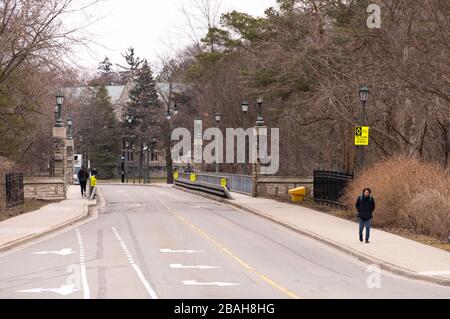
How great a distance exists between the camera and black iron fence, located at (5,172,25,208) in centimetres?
2956

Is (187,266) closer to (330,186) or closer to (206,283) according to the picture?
(206,283)

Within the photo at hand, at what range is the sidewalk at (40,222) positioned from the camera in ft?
67.4

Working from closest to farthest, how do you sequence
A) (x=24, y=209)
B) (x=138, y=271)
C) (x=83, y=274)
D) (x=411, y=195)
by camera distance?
(x=83, y=274), (x=138, y=271), (x=411, y=195), (x=24, y=209)

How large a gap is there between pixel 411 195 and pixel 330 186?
31.2 ft

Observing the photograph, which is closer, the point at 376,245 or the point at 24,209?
the point at 376,245

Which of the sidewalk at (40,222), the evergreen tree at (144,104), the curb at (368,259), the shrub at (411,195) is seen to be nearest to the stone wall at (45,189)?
the sidewalk at (40,222)

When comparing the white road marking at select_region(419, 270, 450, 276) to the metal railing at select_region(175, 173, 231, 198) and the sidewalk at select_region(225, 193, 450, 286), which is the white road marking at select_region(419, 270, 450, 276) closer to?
the sidewalk at select_region(225, 193, 450, 286)

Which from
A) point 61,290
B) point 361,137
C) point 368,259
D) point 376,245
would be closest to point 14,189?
point 361,137

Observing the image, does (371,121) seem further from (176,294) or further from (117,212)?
(176,294)

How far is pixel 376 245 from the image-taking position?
19109 mm

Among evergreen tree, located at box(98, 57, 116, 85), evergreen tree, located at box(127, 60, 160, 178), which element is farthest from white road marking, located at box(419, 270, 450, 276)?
evergreen tree, located at box(98, 57, 116, 85)

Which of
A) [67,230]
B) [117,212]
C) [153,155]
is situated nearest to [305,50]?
[117,212]

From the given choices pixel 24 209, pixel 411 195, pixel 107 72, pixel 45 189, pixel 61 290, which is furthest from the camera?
pixel 107 72

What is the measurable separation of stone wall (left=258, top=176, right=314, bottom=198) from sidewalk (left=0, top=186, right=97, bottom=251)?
994 cm
